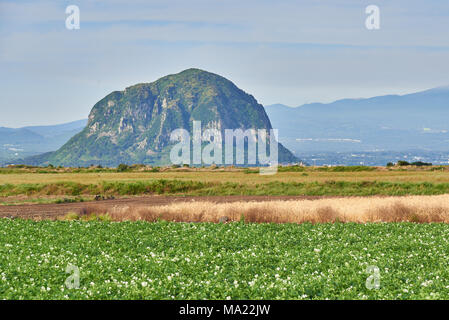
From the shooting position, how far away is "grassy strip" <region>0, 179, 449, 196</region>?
63.8 metres

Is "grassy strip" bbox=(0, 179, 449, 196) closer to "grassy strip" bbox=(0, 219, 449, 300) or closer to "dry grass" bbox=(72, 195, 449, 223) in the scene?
"dry grass" bbox=(72, 195, 449, 223)

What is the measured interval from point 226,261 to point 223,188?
45.8 m

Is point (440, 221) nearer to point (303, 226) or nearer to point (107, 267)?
point (303, 226)

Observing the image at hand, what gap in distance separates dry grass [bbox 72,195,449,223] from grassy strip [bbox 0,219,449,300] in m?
4.54

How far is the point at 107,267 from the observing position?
2048 centimetres

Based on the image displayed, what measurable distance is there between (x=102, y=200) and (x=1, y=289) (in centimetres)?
3966

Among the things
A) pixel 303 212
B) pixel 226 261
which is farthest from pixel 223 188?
pixel 226 261

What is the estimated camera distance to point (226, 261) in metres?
21.5

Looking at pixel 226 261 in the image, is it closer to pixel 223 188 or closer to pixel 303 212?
pixel 303 212

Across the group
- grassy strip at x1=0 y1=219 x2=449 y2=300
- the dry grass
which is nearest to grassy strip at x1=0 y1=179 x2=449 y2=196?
the dry grass

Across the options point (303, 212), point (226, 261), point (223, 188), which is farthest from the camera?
point (223, 188)

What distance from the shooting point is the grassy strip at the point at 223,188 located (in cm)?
6384
